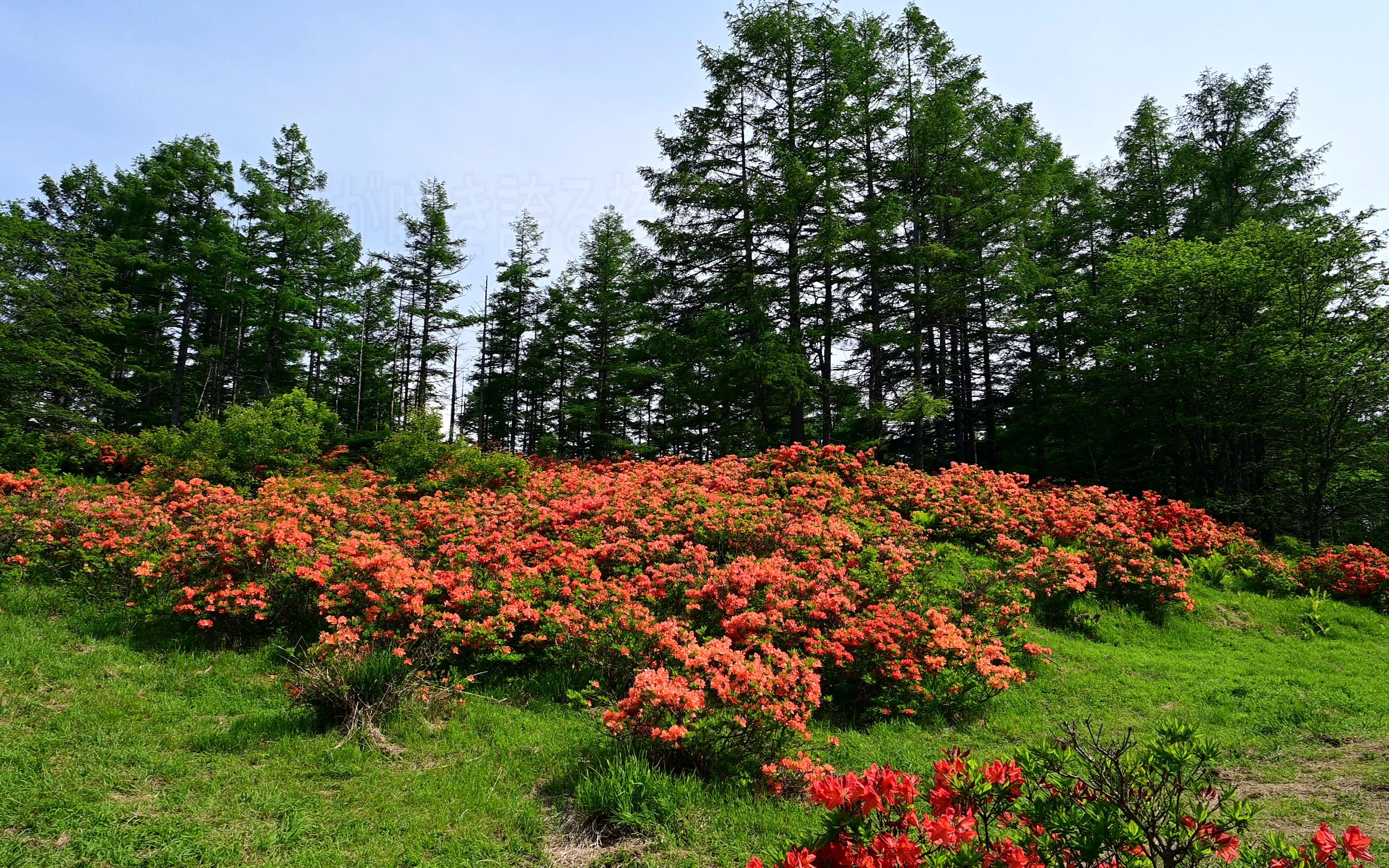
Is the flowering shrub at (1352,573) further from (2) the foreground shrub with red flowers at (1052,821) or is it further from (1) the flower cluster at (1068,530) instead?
(2) the foreground shrub with red flowers at (1052,821)

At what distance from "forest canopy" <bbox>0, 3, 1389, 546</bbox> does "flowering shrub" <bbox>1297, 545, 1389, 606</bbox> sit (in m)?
1.71

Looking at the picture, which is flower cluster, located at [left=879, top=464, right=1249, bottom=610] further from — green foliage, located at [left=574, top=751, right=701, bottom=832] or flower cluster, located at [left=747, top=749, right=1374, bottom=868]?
flower cluster, located at [left=747, top=749, right=1374, bottom=868]

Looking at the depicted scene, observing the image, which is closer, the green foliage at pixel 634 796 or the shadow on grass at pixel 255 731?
the green foliage at pixel 634 796

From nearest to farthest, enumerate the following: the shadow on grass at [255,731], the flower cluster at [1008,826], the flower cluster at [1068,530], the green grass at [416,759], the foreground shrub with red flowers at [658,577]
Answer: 1. the flower cluster at [1008,826]
2. the green grass at [416,759]
3. the shadow on grass at [255,731]
4. the foreground shrub with red flowers at [658,577]
5. the flower cluster at [1068,530]

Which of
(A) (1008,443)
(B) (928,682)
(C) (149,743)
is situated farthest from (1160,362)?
(C) (149,743)

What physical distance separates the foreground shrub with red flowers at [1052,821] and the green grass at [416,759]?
54.0 inches

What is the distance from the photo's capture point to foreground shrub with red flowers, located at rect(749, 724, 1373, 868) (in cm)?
181

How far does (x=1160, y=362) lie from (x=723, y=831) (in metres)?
15.5

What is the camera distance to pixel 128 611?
6469mm

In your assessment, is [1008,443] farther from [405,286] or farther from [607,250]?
[405,286]

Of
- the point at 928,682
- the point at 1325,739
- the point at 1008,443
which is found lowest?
the point at 1325,739

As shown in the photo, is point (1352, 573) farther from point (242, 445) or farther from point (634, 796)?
point (242, 445)

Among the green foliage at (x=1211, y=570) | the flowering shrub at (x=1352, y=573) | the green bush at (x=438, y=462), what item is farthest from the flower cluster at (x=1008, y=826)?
the flowering shrub at (x=1352, y=573)

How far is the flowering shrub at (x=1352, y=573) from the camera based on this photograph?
9.59 m
